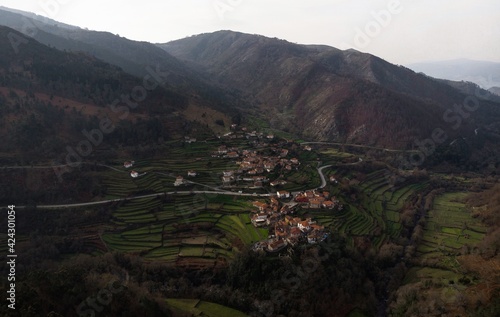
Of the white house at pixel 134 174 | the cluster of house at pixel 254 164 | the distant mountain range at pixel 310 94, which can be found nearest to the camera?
the cluster of house at pixel 254 164

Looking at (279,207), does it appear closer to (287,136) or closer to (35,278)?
(35,278)

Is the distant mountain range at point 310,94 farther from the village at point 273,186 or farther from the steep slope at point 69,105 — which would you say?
the village at point 273,186

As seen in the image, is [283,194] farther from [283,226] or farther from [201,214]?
[201,214]

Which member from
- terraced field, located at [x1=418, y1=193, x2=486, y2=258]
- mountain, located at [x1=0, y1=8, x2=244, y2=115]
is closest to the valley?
terraced field, located at [x1=418, y1=193, x2=486, y2=258]

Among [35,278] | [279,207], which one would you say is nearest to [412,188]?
[279,207]

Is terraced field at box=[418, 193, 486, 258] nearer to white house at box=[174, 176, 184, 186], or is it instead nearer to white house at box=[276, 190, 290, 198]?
white house at box=[276, 190, 290, 198]

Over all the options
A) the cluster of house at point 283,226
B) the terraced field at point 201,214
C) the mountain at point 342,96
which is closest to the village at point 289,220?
the cluster of house at point 283,226

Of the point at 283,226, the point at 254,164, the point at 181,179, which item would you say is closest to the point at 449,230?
the point at 283,226
